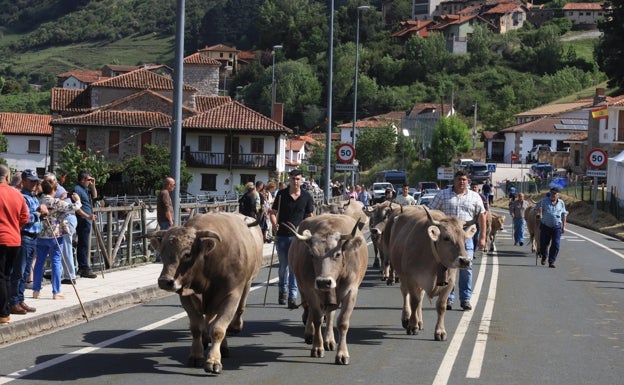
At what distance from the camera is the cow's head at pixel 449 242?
13492mm

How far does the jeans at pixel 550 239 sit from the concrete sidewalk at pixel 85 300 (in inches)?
366

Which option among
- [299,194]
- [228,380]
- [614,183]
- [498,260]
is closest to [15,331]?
[228,380]

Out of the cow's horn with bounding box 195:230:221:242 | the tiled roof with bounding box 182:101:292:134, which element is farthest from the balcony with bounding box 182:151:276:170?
the cow's horn with bounding box 195:230:221:242

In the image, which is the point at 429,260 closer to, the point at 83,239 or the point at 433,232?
the point at 433,232

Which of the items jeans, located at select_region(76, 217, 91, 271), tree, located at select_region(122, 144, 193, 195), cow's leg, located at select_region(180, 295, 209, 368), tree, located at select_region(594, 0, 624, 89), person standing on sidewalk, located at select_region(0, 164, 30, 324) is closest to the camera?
cow's leg, located at select_region(180, 295, 209, 368)

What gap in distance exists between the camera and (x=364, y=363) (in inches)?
461

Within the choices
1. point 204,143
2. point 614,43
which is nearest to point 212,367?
point 204,143

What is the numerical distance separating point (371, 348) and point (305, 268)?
1.31m

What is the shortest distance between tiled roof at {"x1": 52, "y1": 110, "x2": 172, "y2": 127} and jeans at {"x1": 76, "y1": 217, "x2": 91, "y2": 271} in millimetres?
55058

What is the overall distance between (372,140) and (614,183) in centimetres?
5979

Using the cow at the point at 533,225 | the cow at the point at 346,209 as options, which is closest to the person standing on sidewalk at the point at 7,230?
the cow at the point at 346,209

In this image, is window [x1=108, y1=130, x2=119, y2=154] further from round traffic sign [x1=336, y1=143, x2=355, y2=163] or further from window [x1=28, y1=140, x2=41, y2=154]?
round traffic sign [x1=336, y1=143, x2=355, y2=163]

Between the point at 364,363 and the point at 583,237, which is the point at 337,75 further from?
the point at 364,363

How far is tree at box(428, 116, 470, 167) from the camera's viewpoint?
108 metres
